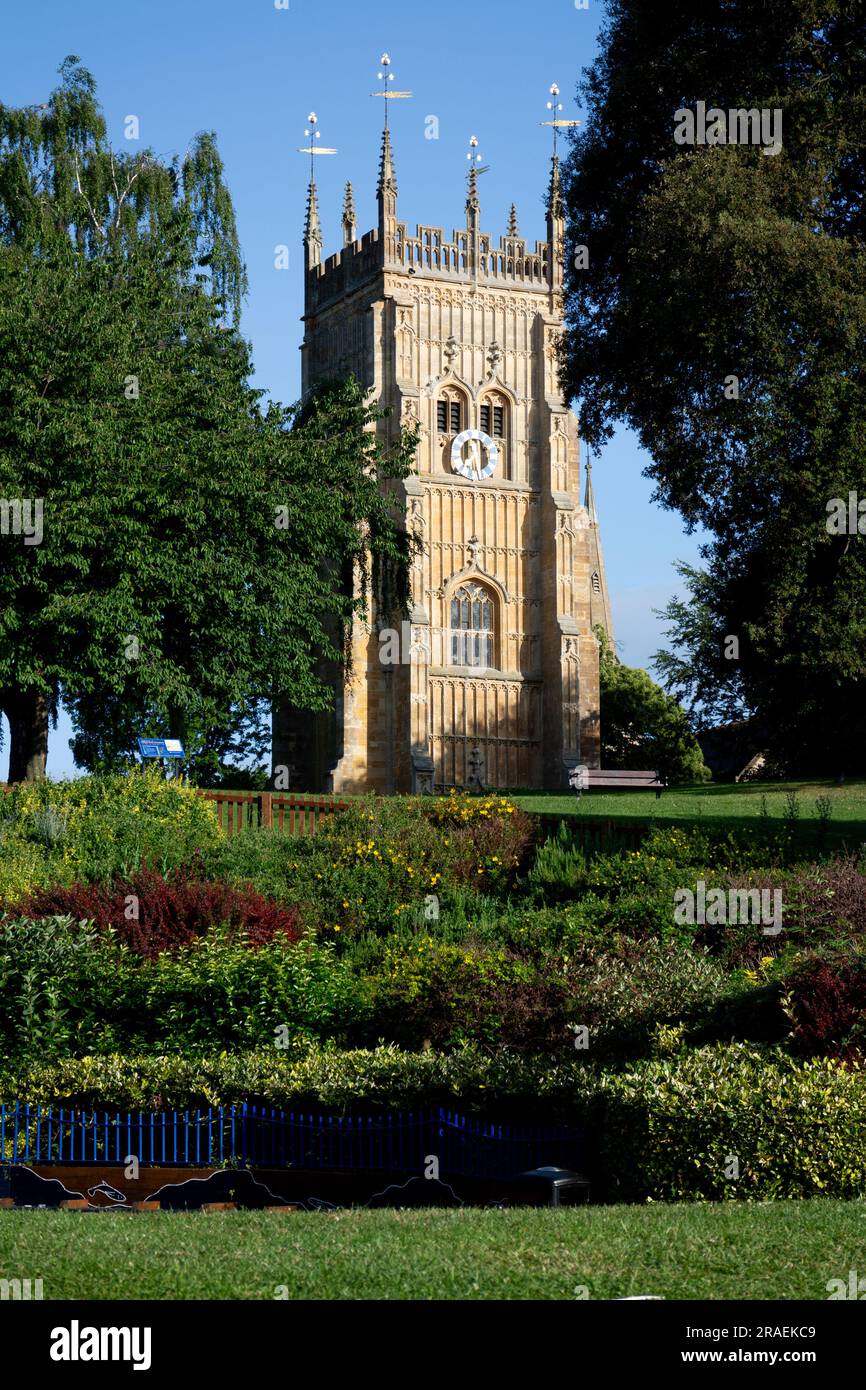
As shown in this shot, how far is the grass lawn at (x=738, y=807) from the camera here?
80.2 feet

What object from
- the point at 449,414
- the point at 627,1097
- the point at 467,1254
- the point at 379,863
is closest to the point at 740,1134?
the point at 627,1097

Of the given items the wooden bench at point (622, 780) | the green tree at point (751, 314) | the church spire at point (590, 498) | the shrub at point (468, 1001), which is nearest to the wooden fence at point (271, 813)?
the green tree at point (751, 314)

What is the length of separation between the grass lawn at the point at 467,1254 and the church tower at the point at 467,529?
4673 centimetres

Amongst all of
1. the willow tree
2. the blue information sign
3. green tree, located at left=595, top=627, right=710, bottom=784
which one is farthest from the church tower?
the blue information sign

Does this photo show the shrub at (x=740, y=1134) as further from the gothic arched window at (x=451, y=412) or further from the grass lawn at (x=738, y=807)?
the gothic arched window at (x=451, y=412)

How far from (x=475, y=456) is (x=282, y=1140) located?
49.1 metres

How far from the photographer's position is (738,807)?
1201 inches

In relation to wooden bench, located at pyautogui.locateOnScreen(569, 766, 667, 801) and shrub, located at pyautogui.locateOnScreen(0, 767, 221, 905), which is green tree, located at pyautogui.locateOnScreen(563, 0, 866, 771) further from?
wooden bench, located at pyautogui.locateOnScreen(569, 766, 667, 801)

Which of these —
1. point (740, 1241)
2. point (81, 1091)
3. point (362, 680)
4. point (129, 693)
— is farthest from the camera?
point (362, 680)

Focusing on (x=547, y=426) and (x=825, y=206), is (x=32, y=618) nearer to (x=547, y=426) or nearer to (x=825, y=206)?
(x=825, y=206)

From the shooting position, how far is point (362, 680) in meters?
60.2

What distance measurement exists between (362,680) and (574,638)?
7413 millimetres

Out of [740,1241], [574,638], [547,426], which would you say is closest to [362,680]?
[574,638]

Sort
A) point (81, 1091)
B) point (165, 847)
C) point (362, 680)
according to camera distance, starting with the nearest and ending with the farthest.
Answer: point (81, 1091)
point (165, 847)
point (362, 680)
